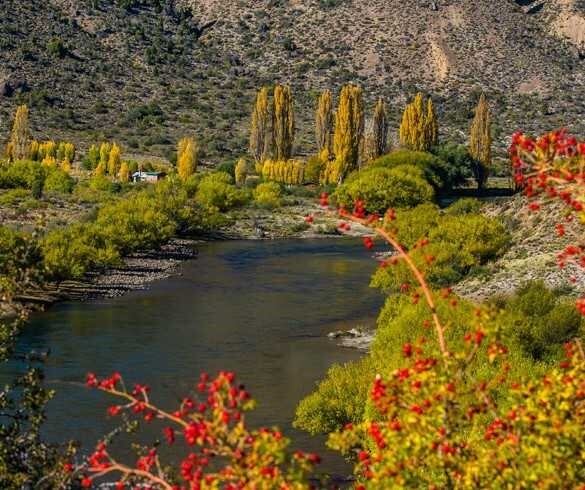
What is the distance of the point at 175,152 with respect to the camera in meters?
128

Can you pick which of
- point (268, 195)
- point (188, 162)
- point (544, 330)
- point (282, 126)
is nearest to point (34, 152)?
point (188, 162)

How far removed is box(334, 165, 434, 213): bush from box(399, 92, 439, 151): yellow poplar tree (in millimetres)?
19132

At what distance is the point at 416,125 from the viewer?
119 m

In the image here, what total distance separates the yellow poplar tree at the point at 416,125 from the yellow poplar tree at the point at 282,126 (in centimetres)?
1264

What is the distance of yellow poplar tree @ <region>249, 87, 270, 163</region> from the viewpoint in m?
118

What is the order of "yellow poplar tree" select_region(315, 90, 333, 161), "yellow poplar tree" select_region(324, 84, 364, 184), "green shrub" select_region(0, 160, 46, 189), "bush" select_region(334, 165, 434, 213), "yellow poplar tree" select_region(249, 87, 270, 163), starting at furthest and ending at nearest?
"yellow poplar tree" select_region(315, 90, 333, 161) < "yellow poplar tree" select_region(249, 87, 270, 163) < "yellow poplar tree" select_region(324, 84, 364, 184) < "green shrub" select_region(0, 160, 46, 189) < "bush" select_region(334, 165, 434, 213)

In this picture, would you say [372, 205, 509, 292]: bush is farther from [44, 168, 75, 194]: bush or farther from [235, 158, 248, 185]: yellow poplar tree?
[235, 158, 248, 185]: yellow poplar tree

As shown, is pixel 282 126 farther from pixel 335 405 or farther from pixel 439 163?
pixel 335 405

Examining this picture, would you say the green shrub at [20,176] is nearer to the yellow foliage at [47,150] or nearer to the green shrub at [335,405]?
the yellow foliage at [47,150]

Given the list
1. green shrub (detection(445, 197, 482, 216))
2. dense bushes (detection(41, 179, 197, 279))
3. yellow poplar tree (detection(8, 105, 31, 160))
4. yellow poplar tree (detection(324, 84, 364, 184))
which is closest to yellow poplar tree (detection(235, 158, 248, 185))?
yellow poplar tree (detection(324, 84, 364, 184))

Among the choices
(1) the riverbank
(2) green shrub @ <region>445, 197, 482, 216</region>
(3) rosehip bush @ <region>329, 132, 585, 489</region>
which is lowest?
(1) the riverbank

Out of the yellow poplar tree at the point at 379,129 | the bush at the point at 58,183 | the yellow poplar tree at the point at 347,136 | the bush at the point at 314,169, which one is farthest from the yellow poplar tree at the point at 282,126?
the bush at the point at 58,183

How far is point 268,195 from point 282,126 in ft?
58.5

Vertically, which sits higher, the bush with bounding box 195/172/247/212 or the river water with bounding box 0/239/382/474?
the bush with bounding box 195/172/247/212
